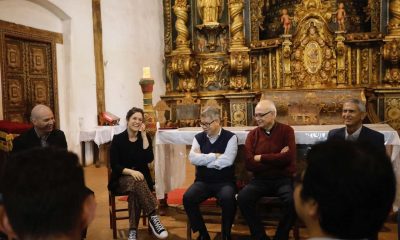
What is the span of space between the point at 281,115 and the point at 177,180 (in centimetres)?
399

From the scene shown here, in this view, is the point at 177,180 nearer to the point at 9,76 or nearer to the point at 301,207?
the point at 9,76

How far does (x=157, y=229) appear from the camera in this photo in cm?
406

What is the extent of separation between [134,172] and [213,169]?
73cm

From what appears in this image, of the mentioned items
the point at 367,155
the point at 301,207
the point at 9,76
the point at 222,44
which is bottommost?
the point at 301,207

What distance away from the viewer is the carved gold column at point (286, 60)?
29.0 feet

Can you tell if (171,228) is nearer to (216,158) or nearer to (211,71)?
(216,158)

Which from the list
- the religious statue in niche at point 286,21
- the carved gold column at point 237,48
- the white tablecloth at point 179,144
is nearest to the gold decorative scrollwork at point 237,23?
the carved gold column at point 237,48

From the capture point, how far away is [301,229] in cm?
442

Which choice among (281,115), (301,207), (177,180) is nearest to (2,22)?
(177,180)

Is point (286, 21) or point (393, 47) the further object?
point (286, 21)

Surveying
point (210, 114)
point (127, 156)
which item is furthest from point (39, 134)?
point (210, 114)

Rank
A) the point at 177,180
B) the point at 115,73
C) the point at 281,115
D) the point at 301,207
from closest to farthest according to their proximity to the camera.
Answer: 1. the point at 301,207
2. the point at 177,180
3. the point at 281,115
4. the point at 115,73

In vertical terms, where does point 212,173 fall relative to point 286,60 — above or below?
below

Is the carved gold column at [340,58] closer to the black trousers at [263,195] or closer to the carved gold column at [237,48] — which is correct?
the carved gold column at [237,48]
